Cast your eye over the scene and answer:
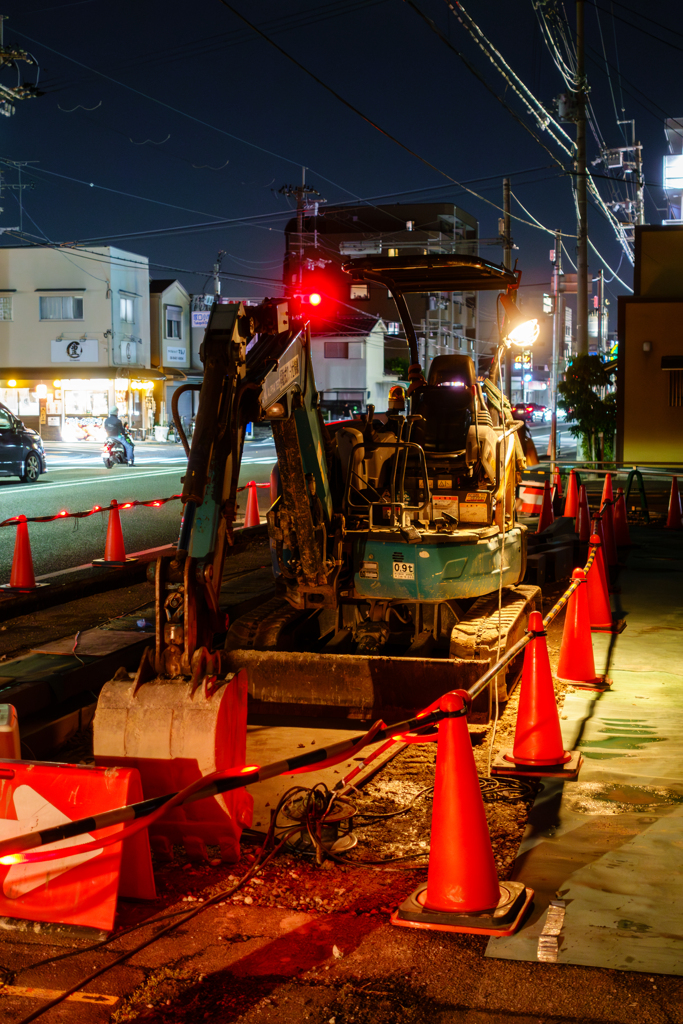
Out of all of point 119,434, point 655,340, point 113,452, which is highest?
point 655,340

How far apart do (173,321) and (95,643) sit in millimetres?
60228

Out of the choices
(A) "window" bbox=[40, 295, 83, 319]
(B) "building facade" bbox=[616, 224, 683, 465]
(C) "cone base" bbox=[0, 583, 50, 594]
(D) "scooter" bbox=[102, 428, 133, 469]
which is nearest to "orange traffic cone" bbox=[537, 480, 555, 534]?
(C) "cone base" bbox=[0, 583, 50, 594]

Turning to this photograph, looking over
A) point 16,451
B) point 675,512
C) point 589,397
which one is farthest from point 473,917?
point 589,397

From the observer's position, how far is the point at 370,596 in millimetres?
7832

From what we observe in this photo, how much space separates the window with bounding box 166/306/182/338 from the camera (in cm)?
6562

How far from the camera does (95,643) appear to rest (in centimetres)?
Result: 850

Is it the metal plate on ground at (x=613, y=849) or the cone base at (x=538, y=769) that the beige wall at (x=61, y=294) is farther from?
the cone base at (x=538, y=769)

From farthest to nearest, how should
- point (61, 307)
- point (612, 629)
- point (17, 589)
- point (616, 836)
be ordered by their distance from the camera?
point (61, 307), point (17, 589), point (612, 629), point (616, 836)

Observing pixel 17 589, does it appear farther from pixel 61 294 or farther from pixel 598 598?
pixel 61 294

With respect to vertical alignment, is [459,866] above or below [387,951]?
above

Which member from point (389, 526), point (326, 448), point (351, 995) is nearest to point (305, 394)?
point (326, 448)

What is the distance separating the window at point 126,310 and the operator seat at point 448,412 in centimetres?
5312

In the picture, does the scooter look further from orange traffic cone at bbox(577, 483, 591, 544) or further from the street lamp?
the street lamp

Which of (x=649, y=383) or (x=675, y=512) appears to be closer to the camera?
(x=675, y=512)
